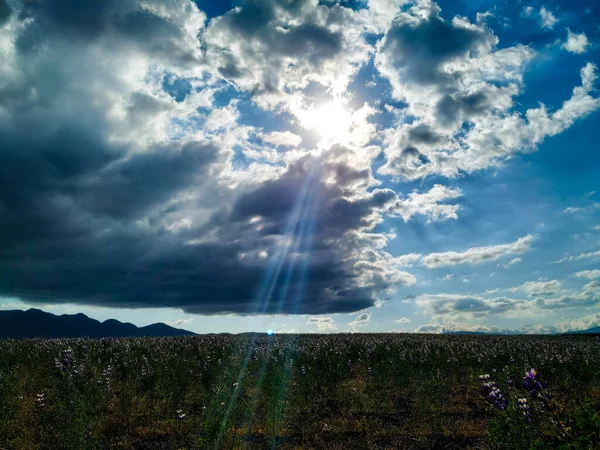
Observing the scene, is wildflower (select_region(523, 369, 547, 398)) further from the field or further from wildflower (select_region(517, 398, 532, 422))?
wildflower (select_region(517, 398, 532, 422))

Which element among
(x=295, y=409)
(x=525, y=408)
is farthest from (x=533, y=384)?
(x=295, y=409)

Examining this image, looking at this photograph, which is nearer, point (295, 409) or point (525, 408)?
point (525, 408)

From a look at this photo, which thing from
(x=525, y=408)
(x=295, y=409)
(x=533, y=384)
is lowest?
(x=295, y=409)

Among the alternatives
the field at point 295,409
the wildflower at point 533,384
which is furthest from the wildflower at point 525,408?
the wildflower at point 533,384

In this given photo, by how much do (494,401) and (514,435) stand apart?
68 centimetres

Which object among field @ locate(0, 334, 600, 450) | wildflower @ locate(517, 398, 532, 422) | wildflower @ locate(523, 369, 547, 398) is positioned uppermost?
wildflower @ locate(523, 369, 547, 398)

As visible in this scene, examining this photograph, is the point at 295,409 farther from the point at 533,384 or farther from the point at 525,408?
the point at 533,384

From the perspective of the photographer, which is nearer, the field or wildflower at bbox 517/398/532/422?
wildflower at bbox 517/398/532/422

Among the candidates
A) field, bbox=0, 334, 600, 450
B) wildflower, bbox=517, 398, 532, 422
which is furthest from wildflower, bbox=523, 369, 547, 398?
wildflower, bbox=517, 398, 532, 422

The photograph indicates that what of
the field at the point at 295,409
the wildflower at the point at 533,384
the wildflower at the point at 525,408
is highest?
the wildflower at the point at 533,384

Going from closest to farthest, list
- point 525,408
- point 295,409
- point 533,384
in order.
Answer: point 533,384 < point 525,408 < point 295,409

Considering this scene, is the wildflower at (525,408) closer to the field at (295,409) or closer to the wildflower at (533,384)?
the field at (295,409)

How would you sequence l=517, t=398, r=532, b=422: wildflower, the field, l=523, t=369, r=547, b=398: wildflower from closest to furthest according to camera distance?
l=523, t=369, r=547, b=398: wildflower → l=517, t=398, r=532, b=422: wildflower → the field

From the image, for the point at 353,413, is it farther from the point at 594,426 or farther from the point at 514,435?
the point at 594,426
